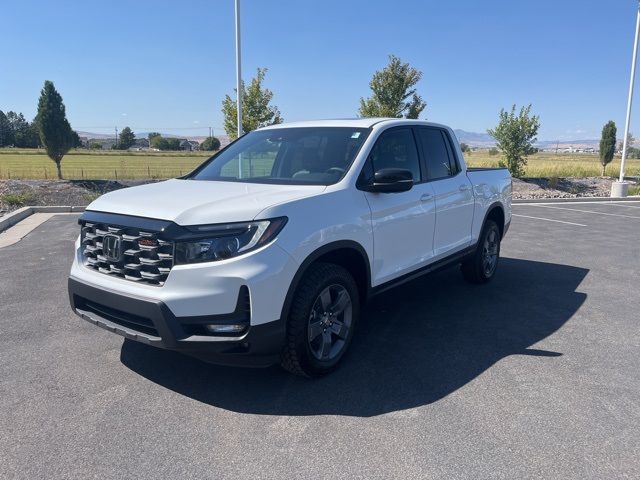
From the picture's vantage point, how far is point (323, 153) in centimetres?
430

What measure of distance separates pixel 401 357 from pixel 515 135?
1828 cm

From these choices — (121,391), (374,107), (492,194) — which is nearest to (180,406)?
(121,391)

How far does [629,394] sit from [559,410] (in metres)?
0.66

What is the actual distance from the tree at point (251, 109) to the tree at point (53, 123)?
5.34m

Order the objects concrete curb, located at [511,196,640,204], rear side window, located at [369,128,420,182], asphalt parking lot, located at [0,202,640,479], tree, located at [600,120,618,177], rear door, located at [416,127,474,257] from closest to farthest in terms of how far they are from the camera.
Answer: asphalt parking lot, located at [0,202,640,479]
rear side window, located at [369,128,420,182]
rear door, located at [416,127,474,257]
concrete curb, located at [511,196,640,204]
tree, located at [600,120,618,177]

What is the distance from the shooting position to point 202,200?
342 cm

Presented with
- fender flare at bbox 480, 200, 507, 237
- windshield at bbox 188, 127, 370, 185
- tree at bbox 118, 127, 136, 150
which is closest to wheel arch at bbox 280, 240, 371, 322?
windshield at bbox 188, 127, 370, 185

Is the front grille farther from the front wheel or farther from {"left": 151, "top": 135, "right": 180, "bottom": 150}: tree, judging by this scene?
{"left": 151, "top": 135, "right": 180, "bottom": 150}: tree

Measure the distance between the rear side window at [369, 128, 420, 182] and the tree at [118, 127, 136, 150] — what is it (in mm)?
101511

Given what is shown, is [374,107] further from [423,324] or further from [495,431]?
[495,431]

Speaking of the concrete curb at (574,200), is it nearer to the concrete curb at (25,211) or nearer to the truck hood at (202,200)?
the concrete curb at (25,211)

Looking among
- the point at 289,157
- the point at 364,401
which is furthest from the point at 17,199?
the point at 364,401

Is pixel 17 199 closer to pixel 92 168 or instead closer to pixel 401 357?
pixel 401 357

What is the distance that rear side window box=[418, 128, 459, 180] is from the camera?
16.5 ft
